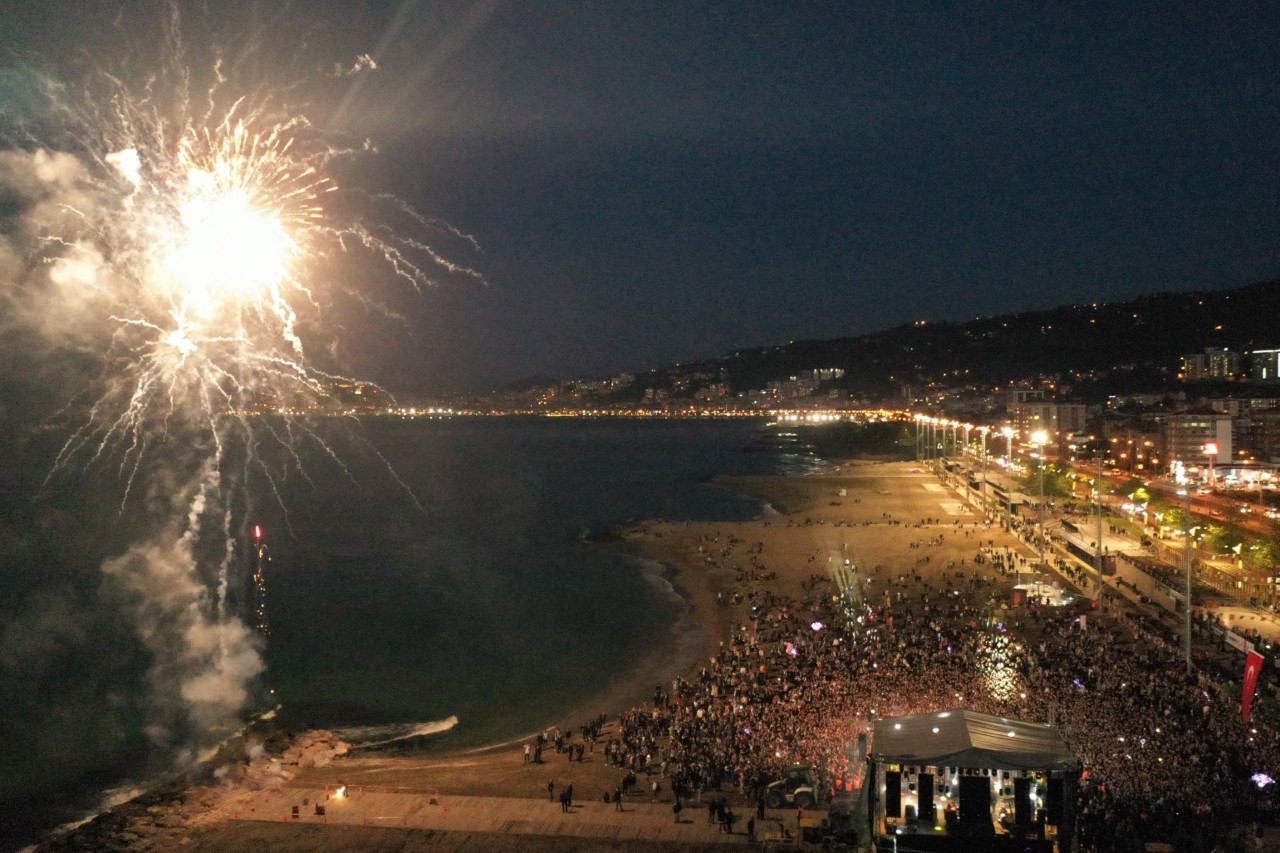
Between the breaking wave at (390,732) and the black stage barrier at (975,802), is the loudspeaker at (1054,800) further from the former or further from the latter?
the breaking wave at (390,732)

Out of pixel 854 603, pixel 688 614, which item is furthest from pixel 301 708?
pixel 854 603

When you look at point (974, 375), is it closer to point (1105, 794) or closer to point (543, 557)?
point (543, 557)

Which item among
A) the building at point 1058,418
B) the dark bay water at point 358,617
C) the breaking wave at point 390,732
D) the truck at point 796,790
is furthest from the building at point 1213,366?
the truck at point 796,790

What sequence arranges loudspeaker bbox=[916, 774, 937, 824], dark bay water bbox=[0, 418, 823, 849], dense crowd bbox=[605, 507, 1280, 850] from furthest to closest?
dark bay water bbox=[0, 418, 823, 849] → dense crowd bbox=[605, 507, 1280, 850] → loudspeaker bbox=[916, 774, 937, 824]

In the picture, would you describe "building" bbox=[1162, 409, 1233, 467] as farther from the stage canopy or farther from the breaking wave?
the stage canopy

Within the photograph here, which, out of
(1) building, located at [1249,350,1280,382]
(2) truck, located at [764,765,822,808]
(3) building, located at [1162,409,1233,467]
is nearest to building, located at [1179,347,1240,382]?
(1) building, located at [1249,350,1280,382]
